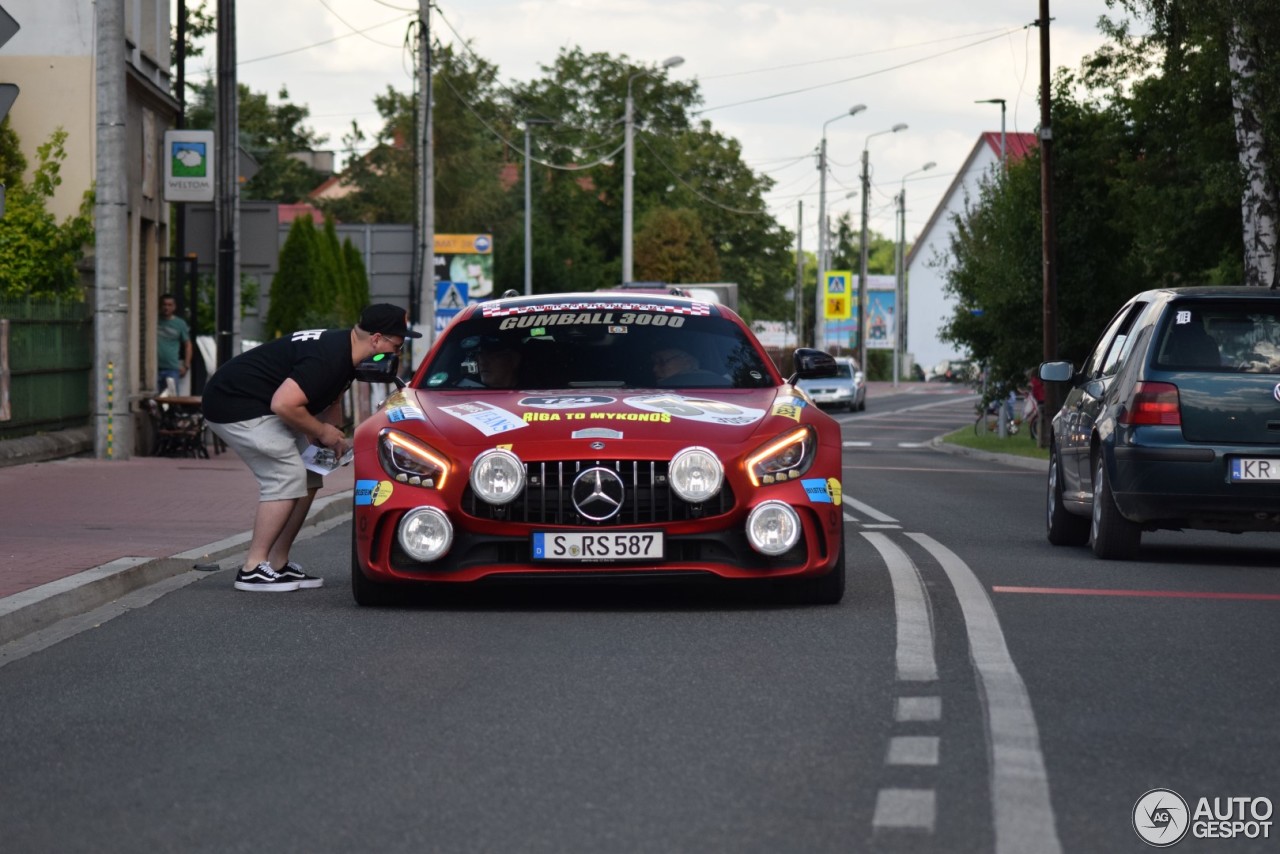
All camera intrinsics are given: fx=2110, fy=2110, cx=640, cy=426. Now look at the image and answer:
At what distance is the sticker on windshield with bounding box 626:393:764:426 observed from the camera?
925 cm

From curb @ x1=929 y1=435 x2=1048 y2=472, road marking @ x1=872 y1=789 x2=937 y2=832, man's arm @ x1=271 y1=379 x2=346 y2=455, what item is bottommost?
curb @ x1=929 y1=435 x2=1048 y2=472

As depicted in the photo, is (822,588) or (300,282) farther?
(300,282)

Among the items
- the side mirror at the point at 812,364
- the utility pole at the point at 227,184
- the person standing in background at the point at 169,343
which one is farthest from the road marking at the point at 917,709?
the person standing in background at the point at 169,343

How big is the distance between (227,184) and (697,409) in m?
Answer: 16.4

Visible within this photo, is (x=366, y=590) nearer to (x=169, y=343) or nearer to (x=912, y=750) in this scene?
(x=912, y=750)

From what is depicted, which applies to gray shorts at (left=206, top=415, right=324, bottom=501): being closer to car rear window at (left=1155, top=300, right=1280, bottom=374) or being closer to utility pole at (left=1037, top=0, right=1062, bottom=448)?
car rear window at (left=1155, top=300, right=1280, bottom=374)

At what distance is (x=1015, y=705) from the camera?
6605 mm

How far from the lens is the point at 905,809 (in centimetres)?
512

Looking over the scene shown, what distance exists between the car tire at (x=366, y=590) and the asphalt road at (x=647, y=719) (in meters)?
0.07

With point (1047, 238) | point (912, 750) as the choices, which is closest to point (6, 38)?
point (912, 750)

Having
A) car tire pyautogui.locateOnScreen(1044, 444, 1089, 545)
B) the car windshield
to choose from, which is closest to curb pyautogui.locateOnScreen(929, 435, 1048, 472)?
car tire pyautogui.locateOnScreen(1044, 444, 1089, 545)

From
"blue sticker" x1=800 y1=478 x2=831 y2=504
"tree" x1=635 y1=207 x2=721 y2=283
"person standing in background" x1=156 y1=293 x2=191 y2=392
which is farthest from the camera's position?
"tree" x1=635 y1=207 x2=721 y2=283

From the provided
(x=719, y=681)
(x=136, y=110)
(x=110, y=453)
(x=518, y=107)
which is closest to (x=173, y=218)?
(x=136, y=110)

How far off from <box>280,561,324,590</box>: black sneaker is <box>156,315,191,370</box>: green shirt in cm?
1654
